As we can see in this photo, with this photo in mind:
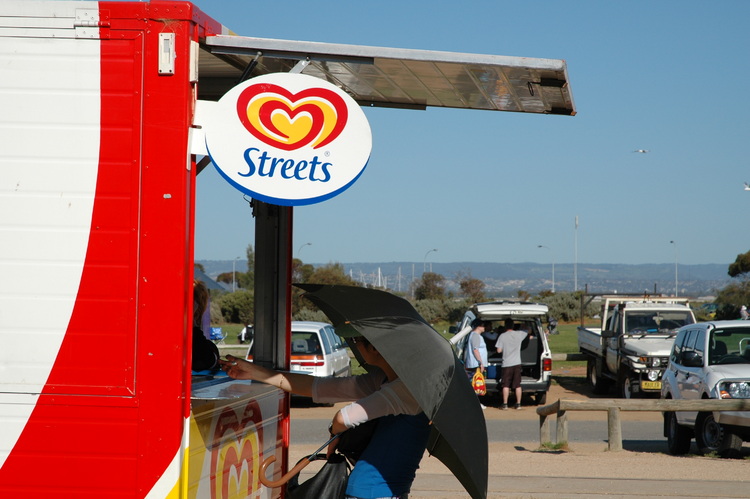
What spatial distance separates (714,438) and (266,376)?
8.92m

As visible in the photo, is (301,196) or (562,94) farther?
(562,94)

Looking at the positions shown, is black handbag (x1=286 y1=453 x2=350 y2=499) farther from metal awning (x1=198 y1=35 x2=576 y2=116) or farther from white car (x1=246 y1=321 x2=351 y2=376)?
white car (x1=246 y1=321 x2=351 y2=376)

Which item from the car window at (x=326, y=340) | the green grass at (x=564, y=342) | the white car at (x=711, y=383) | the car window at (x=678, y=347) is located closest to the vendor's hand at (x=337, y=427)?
the white car at (x=711, y=383)

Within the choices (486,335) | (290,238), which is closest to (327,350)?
(486,335)

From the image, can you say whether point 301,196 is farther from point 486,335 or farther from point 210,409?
point 486,335

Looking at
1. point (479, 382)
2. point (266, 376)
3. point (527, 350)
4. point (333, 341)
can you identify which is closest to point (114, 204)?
point (266, 376)

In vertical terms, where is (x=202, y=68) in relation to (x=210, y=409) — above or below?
above

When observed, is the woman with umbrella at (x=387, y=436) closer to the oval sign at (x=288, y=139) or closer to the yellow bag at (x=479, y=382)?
the oval sign at (x=288, y=139)

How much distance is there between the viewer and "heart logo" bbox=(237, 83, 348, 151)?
3641 mm

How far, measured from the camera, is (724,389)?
11992 millimetres

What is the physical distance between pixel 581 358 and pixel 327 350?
837 centimetres

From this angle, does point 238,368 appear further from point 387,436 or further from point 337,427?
point 387,436

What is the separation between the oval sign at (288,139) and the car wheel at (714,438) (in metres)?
9.41

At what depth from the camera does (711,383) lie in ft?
39.8
